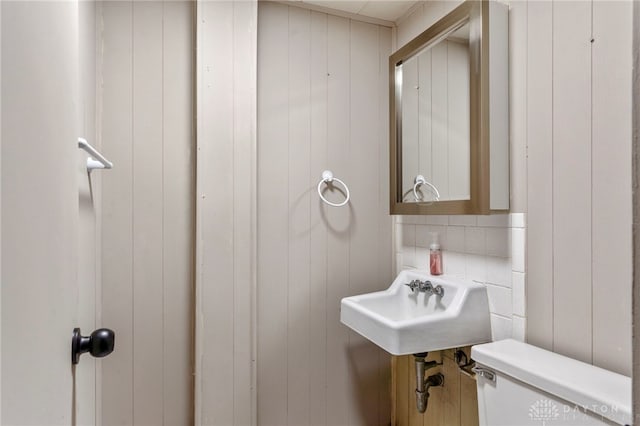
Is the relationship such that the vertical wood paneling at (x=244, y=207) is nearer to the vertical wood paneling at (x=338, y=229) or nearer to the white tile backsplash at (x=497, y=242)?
the vertical wood paneling at (x=338, y=229)

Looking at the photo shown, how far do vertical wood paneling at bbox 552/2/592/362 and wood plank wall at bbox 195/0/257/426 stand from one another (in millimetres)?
1122

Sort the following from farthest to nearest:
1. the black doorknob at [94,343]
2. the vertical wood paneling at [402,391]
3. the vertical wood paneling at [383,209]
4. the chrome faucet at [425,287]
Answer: the vertical wood paneling at [383,209] < the vertical wood paneling at [402,391] < the chrome faucet at [425,287] < the black doorknob at [94,343]

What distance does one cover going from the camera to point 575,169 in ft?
3.48

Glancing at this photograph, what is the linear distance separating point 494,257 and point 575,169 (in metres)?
0.40

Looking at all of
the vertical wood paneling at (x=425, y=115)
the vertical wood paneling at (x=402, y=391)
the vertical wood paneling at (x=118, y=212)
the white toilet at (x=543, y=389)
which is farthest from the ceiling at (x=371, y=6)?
the vertical wood paneling at (x=402, y=391)

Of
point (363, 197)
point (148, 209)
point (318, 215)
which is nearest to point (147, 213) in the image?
point (148, 209)

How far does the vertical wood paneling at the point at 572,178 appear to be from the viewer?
1031 millimetres

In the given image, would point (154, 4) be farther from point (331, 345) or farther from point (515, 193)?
point (331, 345)

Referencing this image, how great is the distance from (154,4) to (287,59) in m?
0.60

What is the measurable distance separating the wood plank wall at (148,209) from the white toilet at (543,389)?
1.19m

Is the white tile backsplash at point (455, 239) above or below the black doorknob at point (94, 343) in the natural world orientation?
above

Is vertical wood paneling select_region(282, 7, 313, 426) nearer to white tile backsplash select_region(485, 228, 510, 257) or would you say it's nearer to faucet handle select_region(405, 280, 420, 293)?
faucet handle select_region(405, 280, 420, 293)

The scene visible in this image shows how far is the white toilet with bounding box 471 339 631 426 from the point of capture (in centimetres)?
81

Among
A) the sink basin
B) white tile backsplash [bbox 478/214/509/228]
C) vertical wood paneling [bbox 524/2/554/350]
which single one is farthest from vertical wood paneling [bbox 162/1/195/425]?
vertical wood paneling [bbox 524/2/554/350]
